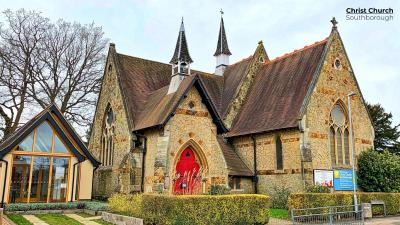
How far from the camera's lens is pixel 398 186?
24.8 m

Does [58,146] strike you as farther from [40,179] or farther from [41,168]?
[40,179]

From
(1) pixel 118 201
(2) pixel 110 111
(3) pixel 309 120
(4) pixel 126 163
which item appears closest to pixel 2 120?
(2) pixel 110 111

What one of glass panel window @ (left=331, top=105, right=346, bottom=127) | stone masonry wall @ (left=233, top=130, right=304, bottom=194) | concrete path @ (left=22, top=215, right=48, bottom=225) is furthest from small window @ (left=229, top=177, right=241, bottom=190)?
concrete path @ (left=22, top=215, right=48, bottom=225)

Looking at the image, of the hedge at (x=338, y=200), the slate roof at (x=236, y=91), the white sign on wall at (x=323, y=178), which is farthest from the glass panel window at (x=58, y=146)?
the white sign on wall at (x=323, y=178)

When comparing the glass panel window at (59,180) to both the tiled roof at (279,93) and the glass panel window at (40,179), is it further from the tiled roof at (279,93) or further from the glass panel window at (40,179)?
the tiled roof at (279,93)

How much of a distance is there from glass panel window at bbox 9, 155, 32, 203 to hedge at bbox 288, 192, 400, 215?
13612 millimetres

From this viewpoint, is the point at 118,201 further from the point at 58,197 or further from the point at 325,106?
the point at 325,106

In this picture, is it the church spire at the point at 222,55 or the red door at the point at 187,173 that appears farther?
the church spire at the point at 222,55

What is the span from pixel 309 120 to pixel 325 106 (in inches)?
78.2

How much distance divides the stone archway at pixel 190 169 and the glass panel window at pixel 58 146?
6.32 m

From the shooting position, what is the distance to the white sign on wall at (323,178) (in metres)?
22.5

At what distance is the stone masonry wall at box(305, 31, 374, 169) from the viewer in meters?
23.9

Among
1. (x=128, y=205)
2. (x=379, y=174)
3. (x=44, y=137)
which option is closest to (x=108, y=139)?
(x=44, y=137)

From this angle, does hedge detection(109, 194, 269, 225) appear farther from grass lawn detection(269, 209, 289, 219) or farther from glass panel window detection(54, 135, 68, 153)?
glass panel window detection(54, 135, 68, 153)
